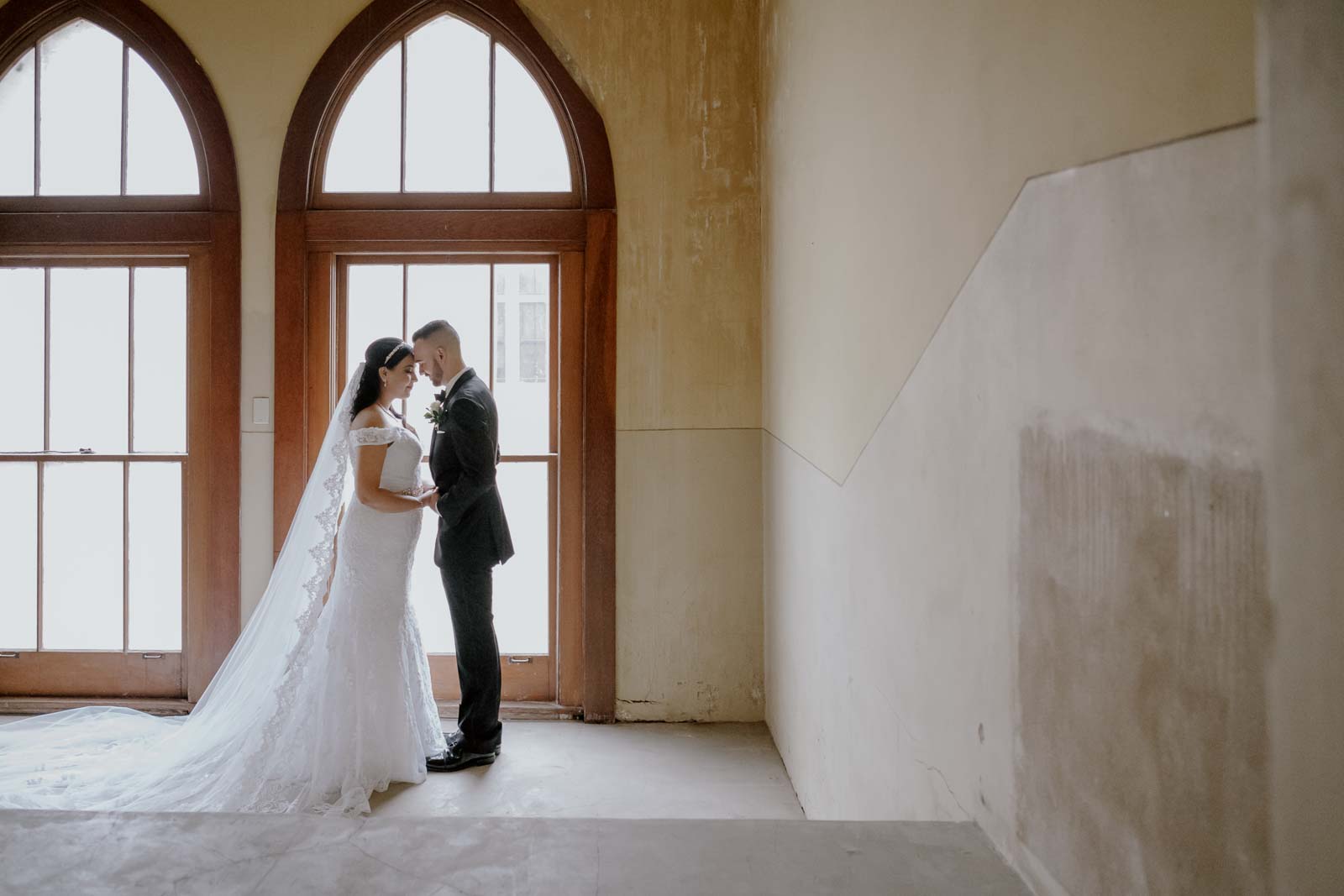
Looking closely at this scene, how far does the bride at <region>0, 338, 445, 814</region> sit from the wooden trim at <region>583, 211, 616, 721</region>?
743 mm

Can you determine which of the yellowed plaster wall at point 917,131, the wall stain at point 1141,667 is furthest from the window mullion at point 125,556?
the wall stain at point 1141,667

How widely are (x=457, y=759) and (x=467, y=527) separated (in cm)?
84

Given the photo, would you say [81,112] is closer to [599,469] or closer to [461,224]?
[461,224]

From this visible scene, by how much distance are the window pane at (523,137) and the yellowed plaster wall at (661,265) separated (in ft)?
0.68

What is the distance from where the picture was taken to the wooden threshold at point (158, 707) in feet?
13.7

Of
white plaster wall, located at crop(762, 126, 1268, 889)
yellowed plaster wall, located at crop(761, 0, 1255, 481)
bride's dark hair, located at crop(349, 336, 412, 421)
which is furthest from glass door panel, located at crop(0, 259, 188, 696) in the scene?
white plaster wall, located at crop(762, 126, 1268, 889)

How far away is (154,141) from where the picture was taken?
420cm

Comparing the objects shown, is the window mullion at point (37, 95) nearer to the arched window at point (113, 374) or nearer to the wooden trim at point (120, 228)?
the arched window at point (113, 374)

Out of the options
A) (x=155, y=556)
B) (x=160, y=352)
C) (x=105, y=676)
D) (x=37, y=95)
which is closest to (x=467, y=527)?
(x=155, y=556)

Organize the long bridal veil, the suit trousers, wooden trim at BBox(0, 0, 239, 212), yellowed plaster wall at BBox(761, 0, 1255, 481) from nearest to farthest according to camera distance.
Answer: yellowed plaster wall at BBox(761, 0, 1255, 481) < the long bridal veil < the suit trousers < wooden trim at BBox(0, 0, 239, 212)

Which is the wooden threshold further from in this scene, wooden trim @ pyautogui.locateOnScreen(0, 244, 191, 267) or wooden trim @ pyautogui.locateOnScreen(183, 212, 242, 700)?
wooden trim @ pyautogui.locateOnScreen(0, 244, 191, 267)

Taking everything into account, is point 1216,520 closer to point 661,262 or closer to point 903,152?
point 903,152

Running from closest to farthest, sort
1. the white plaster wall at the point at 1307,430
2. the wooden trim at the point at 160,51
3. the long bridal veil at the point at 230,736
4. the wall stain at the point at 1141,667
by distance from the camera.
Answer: the white plaster wall at the point at 1307,430, the wall stain at the point at 1141,667, the long bridal veil at the point at 230,736, the wooden trim at the point at 160,51

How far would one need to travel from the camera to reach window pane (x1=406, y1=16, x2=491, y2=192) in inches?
164
